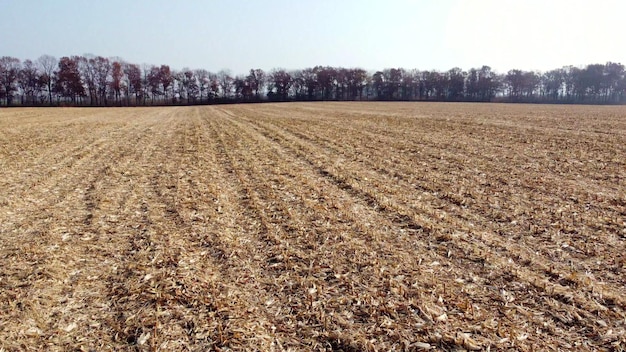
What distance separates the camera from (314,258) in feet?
19.2

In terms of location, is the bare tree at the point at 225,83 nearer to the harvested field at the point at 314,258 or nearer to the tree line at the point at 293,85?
the tree line at the point at 293,85

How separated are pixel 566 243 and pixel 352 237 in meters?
3.65

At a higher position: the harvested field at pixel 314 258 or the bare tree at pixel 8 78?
the bare tree at pixel 8 78

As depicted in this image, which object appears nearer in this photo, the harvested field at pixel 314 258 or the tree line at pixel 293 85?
the harvested field at pixel 314 258

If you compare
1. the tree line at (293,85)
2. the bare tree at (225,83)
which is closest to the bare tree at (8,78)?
the tree line at (293,85)

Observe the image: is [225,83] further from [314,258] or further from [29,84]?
[314,258]

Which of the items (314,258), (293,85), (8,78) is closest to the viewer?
(314,258)

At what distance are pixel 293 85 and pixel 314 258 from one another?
11233cm

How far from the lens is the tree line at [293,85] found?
292 ft

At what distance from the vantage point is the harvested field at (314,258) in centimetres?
409

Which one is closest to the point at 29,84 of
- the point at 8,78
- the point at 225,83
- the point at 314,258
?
the point at 8,78

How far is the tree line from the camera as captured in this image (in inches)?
3499

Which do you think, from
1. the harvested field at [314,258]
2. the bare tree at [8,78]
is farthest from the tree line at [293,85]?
the harvested field at [314,258]

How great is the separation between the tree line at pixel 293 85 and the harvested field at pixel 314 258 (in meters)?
95.8
